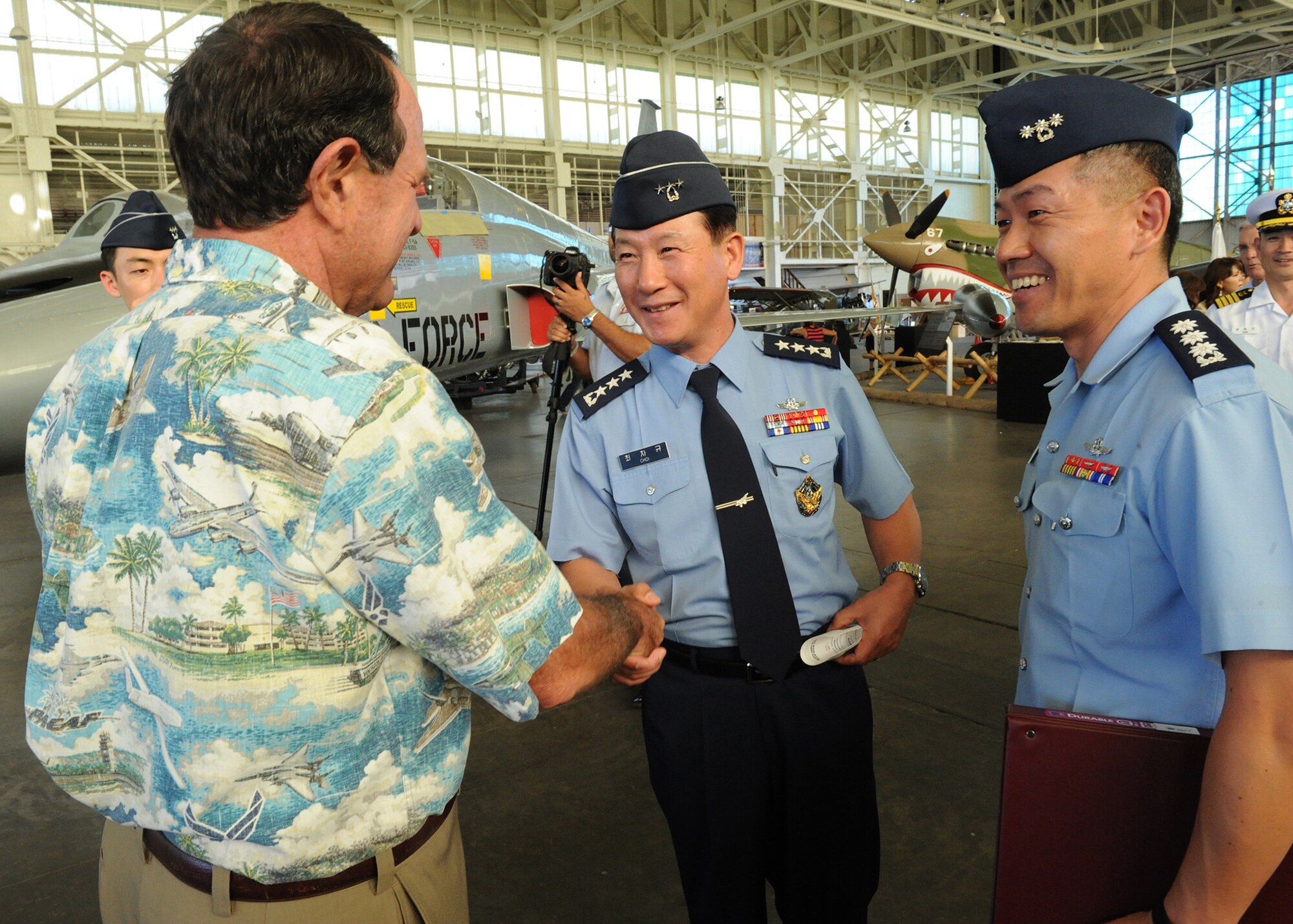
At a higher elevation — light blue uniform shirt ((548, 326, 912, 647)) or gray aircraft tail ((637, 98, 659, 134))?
gray aircraft tail ((637, 98, 659, 134))

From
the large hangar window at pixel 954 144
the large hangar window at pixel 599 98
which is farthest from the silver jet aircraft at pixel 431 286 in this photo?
the large hangar window at pixel 954 144

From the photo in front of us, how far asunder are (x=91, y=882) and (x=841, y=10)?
31708mm

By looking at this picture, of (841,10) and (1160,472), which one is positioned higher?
(841,10)

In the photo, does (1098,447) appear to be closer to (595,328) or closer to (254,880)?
(254,880)

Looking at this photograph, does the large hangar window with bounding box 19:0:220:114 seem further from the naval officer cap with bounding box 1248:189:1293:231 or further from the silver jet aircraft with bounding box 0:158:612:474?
the naval officer cap with bounding box 1248:189:1293:231

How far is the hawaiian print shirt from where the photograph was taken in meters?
0.91

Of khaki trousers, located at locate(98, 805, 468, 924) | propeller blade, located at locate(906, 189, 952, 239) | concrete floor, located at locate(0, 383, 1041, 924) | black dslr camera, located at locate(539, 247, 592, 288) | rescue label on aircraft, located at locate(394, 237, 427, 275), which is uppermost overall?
propeller blade, located at locate(906, 189, 952, 239)

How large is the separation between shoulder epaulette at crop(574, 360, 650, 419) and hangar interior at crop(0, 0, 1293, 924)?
884 mm

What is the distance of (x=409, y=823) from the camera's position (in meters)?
1.09

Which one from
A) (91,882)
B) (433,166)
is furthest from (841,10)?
(91,882)

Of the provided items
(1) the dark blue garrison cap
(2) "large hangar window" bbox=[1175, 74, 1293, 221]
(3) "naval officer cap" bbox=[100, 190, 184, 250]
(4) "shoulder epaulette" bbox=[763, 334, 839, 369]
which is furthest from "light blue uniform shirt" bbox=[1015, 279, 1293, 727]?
(2) "large hangar window" bbox=[1175, 74, 1293, 221]

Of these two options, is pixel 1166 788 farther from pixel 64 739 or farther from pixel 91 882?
pixel 91 882

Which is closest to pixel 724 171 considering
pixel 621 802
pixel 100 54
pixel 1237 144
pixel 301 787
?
pixel 100 54

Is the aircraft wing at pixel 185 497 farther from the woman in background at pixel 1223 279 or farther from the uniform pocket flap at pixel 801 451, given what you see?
the woman in background at pixel 1223 279
